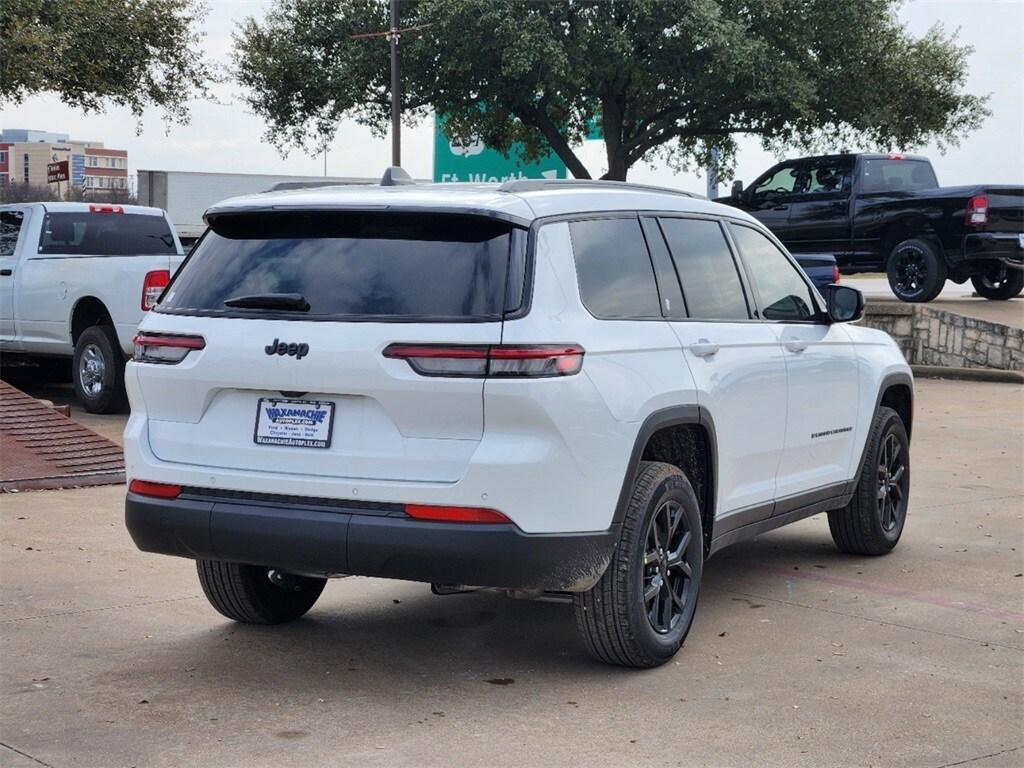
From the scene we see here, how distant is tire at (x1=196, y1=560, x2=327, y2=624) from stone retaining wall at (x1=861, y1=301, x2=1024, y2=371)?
14.1 metres

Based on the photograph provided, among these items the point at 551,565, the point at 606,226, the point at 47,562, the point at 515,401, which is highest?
the point at 606,226

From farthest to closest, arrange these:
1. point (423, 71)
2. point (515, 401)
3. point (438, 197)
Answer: point (423, 71) → point (438, 197) → point (515, 401)

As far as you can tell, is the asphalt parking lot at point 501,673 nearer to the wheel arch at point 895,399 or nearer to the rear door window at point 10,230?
the wheel arch at point 895,399

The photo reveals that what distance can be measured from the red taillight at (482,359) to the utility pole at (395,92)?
894 inches

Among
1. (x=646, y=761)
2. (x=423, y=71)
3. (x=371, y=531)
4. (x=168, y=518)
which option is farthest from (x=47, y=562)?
(x=423, y=71)

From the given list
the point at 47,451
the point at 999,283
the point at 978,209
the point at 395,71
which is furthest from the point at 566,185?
the point at 395,71

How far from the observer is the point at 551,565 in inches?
199

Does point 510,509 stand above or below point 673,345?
below

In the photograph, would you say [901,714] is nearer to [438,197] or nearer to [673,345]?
[673,345]

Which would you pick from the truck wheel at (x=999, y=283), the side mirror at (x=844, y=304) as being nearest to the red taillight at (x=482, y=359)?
the side mirror at (x=844, y=304)

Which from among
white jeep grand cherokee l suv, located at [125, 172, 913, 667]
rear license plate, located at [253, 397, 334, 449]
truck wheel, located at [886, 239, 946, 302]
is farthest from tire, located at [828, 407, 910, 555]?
truck wheel, located at [886, 239, 946, 302]

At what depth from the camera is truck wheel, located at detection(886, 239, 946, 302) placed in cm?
2073

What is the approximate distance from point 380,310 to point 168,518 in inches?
42.4

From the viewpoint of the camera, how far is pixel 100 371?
1380 cm
